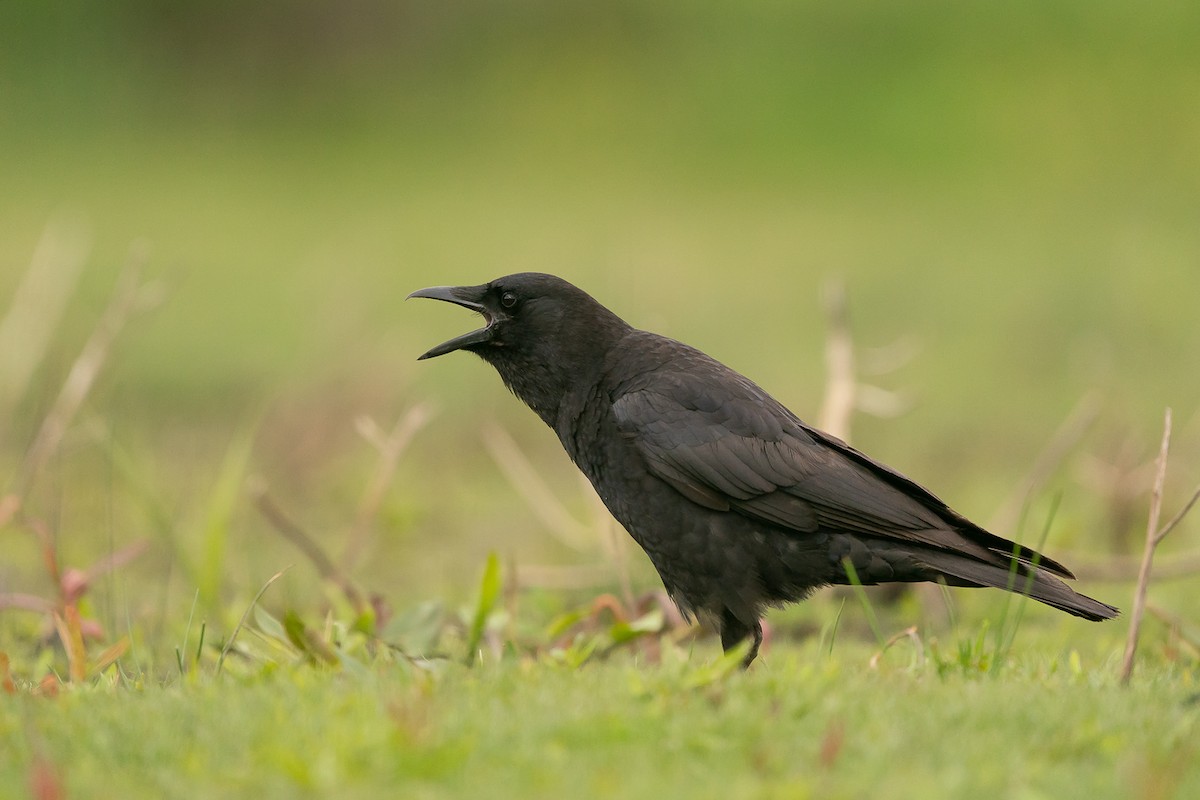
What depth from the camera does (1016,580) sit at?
14.3 ft

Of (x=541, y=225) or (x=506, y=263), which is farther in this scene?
(x=541, y=225)

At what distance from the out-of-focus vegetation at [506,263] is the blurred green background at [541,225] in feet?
0.16

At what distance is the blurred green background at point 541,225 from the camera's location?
7840 mm

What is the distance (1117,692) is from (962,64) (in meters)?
16.3

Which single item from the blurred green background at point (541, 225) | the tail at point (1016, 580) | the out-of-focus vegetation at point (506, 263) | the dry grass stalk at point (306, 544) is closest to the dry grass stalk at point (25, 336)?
the out-of-focus vegetation at point (506, 263)

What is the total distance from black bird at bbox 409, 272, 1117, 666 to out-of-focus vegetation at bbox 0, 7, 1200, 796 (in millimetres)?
281

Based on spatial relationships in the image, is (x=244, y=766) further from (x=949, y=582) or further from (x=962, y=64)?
(x=962, y=64)

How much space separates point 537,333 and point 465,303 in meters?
0.28

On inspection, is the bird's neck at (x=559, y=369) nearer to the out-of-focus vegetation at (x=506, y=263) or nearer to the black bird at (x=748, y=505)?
the black bird at (x=748, y=505)

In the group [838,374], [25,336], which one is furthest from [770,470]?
[25,336]

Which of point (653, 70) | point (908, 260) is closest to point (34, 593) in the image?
point (908, 260)

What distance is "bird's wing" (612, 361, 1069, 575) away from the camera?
178 inches

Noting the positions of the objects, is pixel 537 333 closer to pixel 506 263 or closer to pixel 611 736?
pixel 611 736

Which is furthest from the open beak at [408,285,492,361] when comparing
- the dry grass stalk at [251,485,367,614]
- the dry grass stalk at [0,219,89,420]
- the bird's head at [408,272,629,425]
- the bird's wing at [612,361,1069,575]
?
the dry grass stalk at [0,219,89,420]
